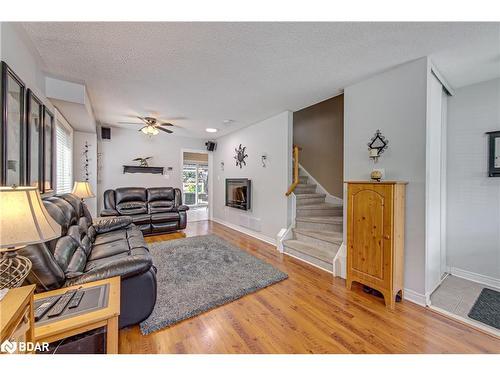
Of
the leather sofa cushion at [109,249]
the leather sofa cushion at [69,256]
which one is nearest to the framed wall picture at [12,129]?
the leather sofa cushion at [69,256]

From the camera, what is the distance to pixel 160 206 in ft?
16.9

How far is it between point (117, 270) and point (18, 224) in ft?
2.71

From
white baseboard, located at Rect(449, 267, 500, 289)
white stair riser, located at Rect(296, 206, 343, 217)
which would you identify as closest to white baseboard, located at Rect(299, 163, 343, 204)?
white stair riser, located at Rect(296, 206, 343, 217)

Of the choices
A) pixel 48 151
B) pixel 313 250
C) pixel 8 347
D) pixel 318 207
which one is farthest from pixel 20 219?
pixel 318 207

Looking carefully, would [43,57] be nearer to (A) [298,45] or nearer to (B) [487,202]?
(A) [298,45]

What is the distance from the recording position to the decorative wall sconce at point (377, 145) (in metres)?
2.35

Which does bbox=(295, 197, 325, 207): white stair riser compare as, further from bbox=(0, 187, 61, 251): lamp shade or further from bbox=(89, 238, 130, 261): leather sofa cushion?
bbox=(0, 187, 61, 251): lamp shade

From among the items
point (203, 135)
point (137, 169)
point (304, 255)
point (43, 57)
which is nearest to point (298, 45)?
point (43, 57)

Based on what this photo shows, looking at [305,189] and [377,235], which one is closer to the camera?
[377,235]

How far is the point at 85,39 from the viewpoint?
1.79 meters

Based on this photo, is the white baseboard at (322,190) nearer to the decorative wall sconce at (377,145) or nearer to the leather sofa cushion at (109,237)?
the decorative wall sconce at (377,145)

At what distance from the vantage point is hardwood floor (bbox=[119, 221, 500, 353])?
5.06 feet

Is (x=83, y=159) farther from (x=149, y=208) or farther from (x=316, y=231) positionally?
(x=316, y=231)

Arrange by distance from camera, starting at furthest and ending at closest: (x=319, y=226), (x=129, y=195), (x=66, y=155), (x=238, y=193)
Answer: (x=238, y=193) → (x=129, y=195) → (x=66, y=155) → (x=319, y=226)
